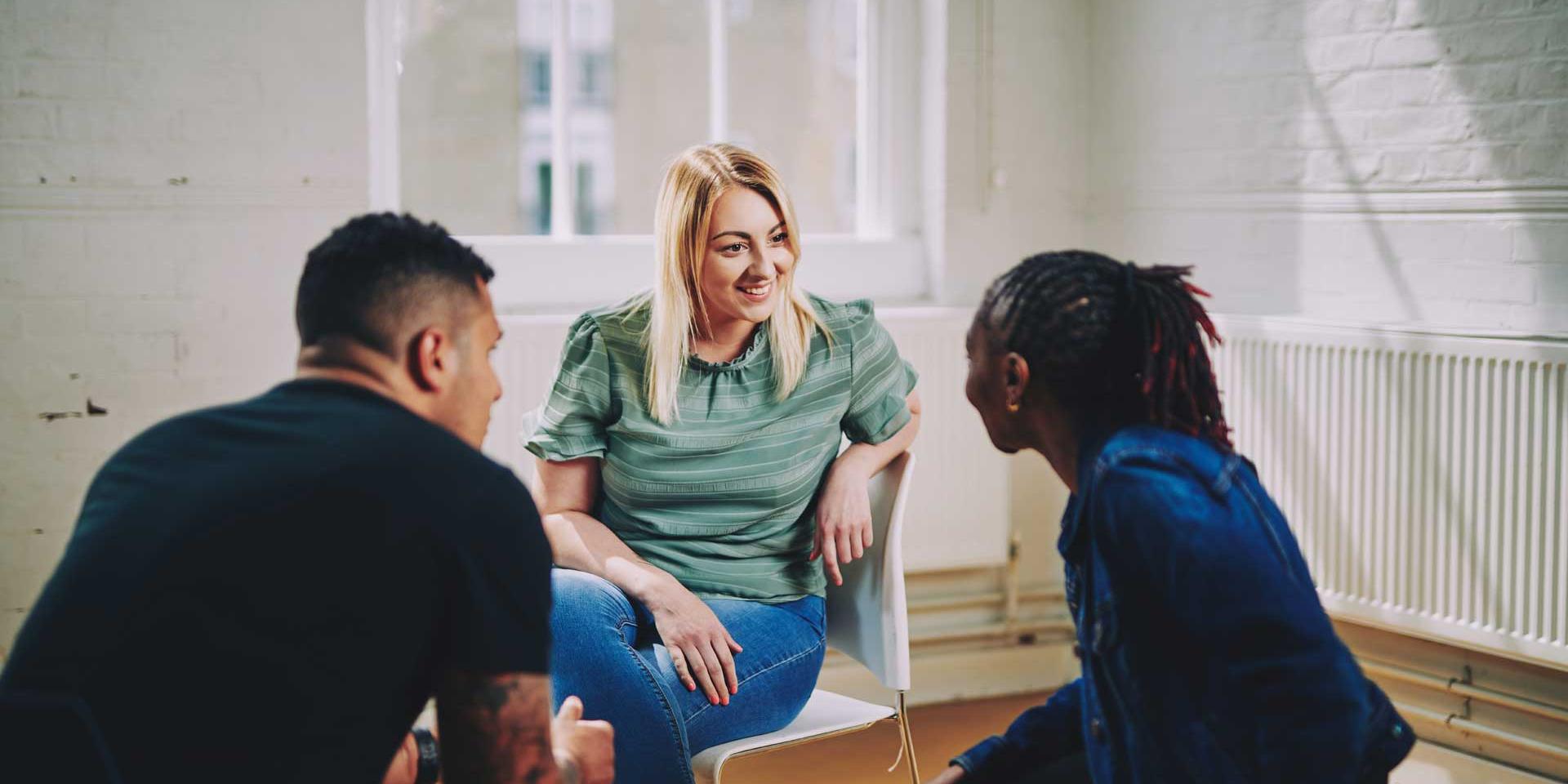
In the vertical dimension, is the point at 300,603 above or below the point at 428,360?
below

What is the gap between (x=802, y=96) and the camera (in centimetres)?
372

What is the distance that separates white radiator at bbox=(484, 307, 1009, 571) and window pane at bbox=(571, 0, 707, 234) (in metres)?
0.69

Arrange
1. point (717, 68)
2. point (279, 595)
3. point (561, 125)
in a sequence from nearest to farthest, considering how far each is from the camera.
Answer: point (279, 595) < point (561, 125) < point (717, 68)

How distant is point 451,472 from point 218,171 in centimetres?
231

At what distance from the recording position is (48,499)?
3.11 meters

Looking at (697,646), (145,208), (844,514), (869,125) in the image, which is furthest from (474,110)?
(697,646)

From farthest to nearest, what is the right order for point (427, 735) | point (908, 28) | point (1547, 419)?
point (908, 28)
point (1547, 419)
point (427, 735)

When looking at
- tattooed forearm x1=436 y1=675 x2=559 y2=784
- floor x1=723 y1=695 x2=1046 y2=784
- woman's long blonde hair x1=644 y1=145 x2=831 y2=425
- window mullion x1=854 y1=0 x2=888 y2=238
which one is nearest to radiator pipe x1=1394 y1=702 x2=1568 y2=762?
floor x1=723 y1=695 x2=1046 y2=784

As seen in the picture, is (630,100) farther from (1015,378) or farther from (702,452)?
(1015,378)

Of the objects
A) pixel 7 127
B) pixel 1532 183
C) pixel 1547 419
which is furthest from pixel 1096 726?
pixel 7 127

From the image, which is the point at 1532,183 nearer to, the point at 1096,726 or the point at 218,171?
the point at 1096,726

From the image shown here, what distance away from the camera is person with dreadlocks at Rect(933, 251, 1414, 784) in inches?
48.0

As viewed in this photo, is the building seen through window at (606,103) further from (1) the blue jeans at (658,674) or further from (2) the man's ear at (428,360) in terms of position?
(2) the man's ear at (428,360)

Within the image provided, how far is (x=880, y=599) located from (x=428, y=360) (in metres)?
1.22
